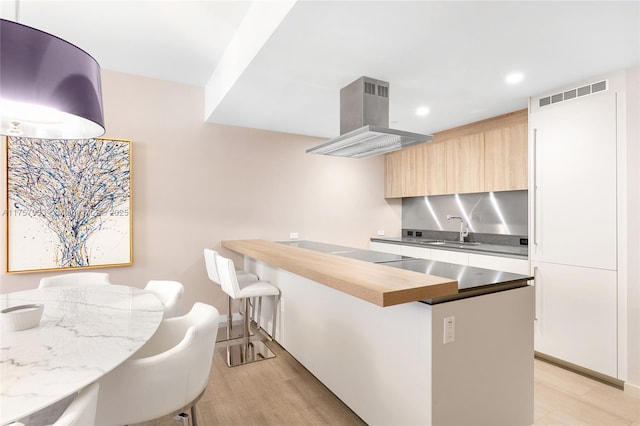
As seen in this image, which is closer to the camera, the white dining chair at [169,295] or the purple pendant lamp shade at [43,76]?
the purple pendant lamp shade at [43,76]

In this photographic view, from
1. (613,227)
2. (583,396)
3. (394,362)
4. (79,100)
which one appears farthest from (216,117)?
(583,396)

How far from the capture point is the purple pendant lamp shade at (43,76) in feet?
3.88

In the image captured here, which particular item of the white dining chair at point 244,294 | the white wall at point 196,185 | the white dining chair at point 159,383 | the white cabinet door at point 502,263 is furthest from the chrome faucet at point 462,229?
the white dining chair at point 159,383

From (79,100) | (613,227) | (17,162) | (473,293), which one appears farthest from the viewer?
(17,162)

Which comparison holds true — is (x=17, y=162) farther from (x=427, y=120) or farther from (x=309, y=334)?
(x=427, y=120)

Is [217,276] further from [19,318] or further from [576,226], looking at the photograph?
[576,226]

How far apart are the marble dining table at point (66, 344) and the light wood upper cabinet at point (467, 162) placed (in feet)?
11.8

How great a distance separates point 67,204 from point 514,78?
4242 millimetres

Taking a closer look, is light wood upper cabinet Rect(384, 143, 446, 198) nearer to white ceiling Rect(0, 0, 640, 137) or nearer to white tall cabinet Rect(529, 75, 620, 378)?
white ceiling Rect(0, 0, 640, 137)

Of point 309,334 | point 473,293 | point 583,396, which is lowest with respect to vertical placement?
point 583,396

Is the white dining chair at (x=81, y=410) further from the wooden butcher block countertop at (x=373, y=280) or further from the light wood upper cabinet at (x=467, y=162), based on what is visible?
the light wood upper cabinet at (x=467, y=162)

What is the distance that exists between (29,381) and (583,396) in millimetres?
3257

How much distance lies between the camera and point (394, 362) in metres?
1.78

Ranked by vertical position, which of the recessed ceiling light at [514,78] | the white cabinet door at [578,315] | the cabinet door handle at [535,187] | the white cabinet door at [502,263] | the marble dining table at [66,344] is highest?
the recessed ceiling light at [514,78]
